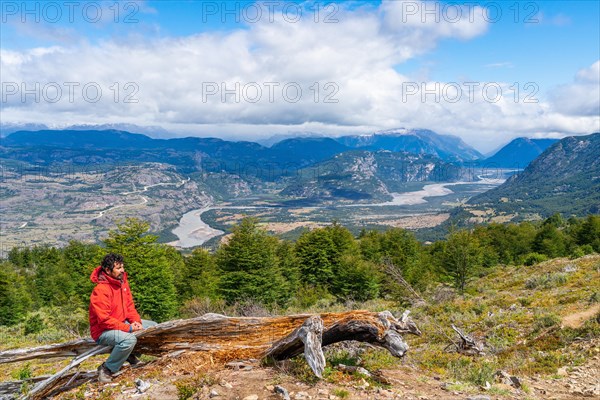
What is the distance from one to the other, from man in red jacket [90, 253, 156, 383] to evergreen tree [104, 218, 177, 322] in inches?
854

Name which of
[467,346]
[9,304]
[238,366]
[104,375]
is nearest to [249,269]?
[467,346]

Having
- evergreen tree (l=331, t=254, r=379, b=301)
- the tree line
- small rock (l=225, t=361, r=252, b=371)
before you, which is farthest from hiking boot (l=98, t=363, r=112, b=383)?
evergreen tree (l=331, t=254, r=379, b=301)

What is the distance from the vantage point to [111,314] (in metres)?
8.48

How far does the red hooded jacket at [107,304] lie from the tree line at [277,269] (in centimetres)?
1892

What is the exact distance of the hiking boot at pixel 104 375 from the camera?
27.8 ft

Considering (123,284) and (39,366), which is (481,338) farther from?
(39,366)

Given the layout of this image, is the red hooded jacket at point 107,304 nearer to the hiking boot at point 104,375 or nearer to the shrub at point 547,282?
the hiking boot at point 104,375

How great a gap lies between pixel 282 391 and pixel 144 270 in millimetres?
25179

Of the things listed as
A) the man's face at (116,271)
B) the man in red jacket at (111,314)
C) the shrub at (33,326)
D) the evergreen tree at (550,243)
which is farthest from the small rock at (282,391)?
the evergreen tree at (550,243)

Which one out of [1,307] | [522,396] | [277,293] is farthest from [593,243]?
[1,307]

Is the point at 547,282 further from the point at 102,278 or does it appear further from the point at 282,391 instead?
the point at 102,278

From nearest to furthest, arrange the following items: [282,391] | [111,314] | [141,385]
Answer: [282,391], [141,385], [111,314]

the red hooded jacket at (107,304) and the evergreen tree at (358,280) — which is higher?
the red hooded jacket at (107,304)

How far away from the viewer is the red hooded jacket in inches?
322
